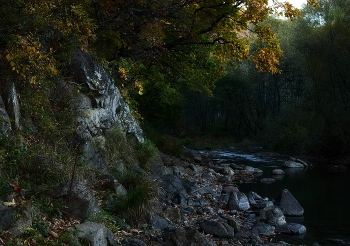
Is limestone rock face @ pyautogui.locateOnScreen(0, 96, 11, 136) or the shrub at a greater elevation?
limestone rock face @ pyautogui.locateOnScreen(0, 96, 11, 136)

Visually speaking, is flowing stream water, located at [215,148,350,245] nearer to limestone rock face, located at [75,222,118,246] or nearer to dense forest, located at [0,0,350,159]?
dense forest, located at [0,0,350,159]

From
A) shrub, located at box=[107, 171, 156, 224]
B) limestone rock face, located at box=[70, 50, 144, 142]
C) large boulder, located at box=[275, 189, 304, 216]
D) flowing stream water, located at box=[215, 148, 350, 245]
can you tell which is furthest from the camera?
large boulder, located at box=[275, 189, 304, 216]

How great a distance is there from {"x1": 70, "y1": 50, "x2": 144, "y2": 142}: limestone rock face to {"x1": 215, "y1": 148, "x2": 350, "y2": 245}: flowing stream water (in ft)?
18.6

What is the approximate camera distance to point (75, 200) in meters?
7.79

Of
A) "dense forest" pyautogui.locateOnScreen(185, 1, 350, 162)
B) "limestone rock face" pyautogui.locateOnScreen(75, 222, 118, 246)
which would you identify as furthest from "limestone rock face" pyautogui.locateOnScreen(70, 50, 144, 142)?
"dense forest" pyautogui.locateOnScreen(185, 1, 350, 162)

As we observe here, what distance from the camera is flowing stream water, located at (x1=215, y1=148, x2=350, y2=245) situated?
37.8 ft

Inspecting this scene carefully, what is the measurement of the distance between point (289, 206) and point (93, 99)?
664cm

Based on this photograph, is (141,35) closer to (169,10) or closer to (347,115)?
(169,10)

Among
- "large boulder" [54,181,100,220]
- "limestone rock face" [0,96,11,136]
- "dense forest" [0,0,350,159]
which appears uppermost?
"dense forest" [0,0,350,159]

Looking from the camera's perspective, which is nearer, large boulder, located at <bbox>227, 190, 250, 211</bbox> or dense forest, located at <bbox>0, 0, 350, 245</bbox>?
dense forest, located at <bbox>0, 0, 350, 245</bbox>

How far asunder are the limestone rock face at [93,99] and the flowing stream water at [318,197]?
Answer: 568cm

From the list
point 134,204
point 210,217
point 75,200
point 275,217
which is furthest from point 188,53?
point 75,200

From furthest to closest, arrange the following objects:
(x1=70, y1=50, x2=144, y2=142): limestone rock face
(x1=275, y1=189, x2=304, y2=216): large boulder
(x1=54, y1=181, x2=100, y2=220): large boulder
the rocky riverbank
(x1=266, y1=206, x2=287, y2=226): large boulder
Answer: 1. (x1=275, y1=189, x2=304, y2=216): large boulder
2. (x1=266, y1=206, x2=287, y2=226): large boulder
3. (x1=70, y1=50, x2=144, y2=142): limestone rock face
4. the rocky riverbank
5. (x1=54, y1=181, x2=100, y2=220): large boulder

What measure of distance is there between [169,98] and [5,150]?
51.6ft
